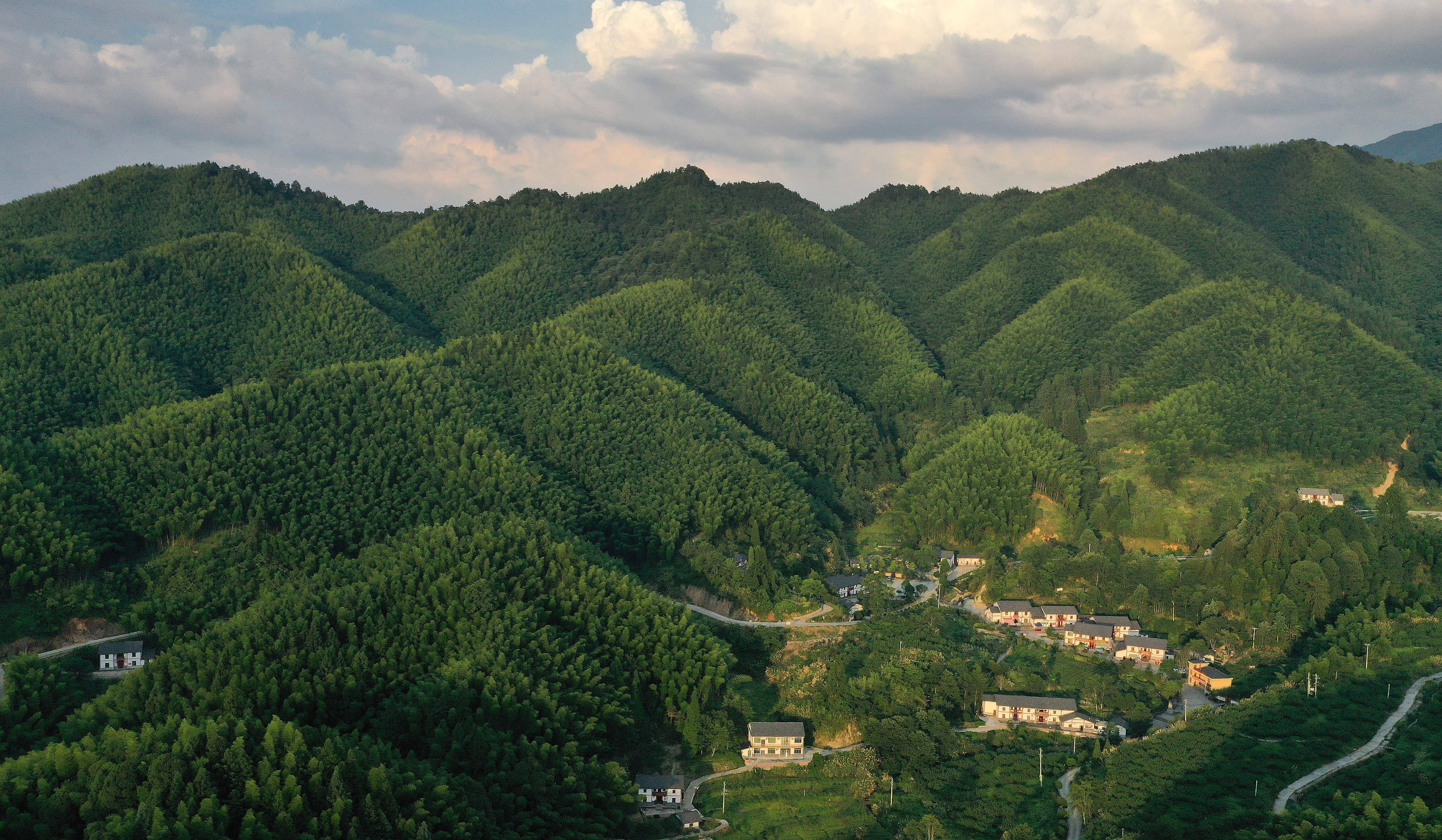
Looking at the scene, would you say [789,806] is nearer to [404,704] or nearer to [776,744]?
[776,744]

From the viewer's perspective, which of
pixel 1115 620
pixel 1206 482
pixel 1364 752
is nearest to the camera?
pixel 1364 752

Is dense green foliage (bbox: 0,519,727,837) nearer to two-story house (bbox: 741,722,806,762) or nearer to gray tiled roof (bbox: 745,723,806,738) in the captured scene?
gray tiled roof (bbox: 745,723,806,738)

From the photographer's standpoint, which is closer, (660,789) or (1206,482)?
(660,789)

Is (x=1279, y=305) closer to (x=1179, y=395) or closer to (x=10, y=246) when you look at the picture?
(x=1179, y=395)

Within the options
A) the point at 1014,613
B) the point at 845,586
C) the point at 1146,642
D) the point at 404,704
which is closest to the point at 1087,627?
the point at 1146,642

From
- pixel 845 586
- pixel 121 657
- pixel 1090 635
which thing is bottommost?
pixel 1090 635

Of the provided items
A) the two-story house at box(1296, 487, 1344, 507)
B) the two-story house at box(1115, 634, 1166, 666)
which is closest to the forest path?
the two-story house at box(1296, 487, 1344, 507)
